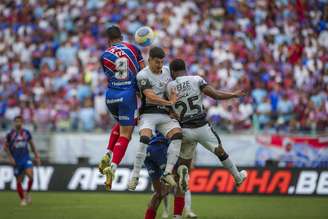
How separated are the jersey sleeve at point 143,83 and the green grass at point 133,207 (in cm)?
377

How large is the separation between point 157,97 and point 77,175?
12.5 m

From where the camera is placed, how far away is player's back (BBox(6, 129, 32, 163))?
962 inches

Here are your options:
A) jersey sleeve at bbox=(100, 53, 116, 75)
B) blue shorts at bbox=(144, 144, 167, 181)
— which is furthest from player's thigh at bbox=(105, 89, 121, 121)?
blue shorts at bbox=(144, 144, 167, 181)

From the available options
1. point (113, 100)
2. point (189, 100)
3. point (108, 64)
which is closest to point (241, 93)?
point (189, 100)

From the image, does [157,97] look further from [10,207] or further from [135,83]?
[10,207]

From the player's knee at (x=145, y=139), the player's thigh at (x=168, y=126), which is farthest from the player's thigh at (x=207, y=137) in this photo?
the player's knee at (x=145, y=139)

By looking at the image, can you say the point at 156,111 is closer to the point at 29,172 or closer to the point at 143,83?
the point at 143,83

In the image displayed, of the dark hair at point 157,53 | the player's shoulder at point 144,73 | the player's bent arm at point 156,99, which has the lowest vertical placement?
the player's bent arm at point 156,99

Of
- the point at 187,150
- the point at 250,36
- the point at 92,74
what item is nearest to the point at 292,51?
the point at 250,36

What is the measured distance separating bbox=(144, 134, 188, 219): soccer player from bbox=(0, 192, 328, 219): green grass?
230 cm

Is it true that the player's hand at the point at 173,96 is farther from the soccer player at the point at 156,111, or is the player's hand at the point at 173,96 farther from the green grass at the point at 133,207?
the green grass at the point at 133,207

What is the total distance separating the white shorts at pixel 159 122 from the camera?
52.8ft

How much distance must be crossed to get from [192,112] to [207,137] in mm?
580

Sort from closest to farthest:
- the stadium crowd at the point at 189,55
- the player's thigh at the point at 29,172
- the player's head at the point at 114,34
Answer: the player's head at the point at 114,34, the player's thigh at the point at 29,172, the stadium crowd at the point at 189,55
